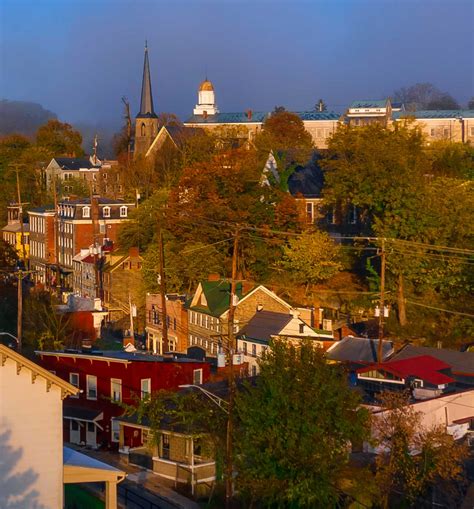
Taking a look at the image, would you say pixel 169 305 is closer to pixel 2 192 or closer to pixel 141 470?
pixel 141 470

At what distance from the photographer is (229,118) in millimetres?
94938

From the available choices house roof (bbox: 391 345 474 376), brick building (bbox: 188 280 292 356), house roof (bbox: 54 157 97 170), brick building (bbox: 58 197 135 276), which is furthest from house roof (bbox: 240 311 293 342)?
house roof (bbox: 54 157 97 170)

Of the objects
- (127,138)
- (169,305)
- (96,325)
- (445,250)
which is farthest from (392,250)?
(127,138)

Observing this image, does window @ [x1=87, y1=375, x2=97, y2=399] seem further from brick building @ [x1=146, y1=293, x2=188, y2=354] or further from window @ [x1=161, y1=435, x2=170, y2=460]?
brick building @ [x1=146, y1=293, x2=188, y2=354]

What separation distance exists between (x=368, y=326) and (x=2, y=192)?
126 ft

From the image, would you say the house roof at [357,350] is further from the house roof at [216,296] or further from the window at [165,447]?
the window at [165,447]

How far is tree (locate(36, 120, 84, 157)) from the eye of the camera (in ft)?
276

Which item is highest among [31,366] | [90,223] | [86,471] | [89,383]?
[31,366]

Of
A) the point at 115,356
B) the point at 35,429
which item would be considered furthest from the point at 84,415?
the point at 35,429

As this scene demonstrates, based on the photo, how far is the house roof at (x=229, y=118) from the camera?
305 ft

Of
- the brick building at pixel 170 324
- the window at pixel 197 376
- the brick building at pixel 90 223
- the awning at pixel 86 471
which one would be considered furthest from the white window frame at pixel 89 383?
the brick building at pixel 90 223

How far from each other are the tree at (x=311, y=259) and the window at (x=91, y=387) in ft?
48.8

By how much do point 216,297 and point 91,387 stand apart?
1101 centimetres

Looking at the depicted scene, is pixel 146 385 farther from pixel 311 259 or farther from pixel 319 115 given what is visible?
pixel 319 115
